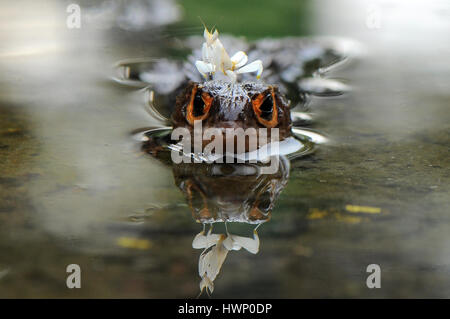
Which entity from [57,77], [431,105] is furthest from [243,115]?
[57,77]

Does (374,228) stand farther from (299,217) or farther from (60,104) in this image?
(60,104)

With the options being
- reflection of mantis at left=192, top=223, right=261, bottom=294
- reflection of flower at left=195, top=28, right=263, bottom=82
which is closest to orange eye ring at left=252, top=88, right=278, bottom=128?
reflection of flower at left=195, top=28, right=263, bottom=82

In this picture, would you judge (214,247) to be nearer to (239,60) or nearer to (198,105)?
(198,105)

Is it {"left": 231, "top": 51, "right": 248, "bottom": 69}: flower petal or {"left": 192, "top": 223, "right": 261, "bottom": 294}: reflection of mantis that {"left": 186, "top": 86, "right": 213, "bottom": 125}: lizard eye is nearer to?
{"left": 231, "top": 51, "right": 248, "bottom": 69}: flower petal

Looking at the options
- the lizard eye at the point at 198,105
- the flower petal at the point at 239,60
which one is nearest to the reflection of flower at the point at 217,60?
the flower petal at the point at 239,60

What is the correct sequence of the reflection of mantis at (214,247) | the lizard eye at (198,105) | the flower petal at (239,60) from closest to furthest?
1. the reflection of mantis at (214,247)
2. the lizard eye at (198,105)
3. the flower petal at (239,60)

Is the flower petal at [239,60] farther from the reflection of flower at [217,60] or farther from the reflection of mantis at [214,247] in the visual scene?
the reflection of mantis at [214,247]

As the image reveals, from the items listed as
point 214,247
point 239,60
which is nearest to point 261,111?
point 239,60
